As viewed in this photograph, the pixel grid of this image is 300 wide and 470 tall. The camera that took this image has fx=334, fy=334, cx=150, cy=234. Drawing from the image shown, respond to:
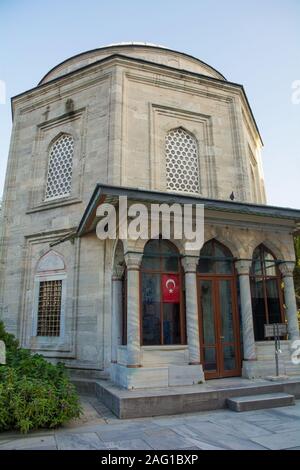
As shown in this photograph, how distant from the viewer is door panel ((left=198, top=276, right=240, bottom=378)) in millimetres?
8141

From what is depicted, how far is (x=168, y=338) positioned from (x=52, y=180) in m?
6.91

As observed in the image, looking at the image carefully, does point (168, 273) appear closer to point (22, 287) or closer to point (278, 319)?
point (278, 319)

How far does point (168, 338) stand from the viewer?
25.7ft

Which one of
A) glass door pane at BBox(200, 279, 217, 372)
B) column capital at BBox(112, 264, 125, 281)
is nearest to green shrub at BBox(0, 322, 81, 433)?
column capital at BBox(112, 264, 125, 281)

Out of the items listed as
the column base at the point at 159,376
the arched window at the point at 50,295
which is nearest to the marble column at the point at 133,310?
the column base at the point at 159,376

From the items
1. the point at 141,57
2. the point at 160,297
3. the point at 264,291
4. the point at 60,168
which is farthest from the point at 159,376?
the point at 141,57

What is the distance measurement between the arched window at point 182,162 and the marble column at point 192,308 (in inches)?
139

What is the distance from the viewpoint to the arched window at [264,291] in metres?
8.70

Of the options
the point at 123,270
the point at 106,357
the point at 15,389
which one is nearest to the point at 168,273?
the point at 123,270

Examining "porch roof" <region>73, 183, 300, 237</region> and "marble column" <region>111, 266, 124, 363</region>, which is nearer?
"porch roof" <region>73, 183, 300, 237</region>

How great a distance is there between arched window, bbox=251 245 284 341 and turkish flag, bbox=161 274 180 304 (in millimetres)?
2178

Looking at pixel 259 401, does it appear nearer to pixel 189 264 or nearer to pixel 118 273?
pixel 189 264

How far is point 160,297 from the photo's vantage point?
798cm

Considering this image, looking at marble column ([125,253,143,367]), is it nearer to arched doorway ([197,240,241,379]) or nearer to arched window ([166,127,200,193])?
arched doorway ([197,240,241,379])
